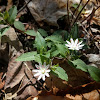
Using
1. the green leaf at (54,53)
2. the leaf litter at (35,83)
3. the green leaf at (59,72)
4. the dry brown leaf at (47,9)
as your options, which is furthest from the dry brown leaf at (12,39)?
the green leaf at (59,72)

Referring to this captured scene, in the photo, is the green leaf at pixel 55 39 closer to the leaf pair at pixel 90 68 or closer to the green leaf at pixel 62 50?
the green leaf at pixel 62 50

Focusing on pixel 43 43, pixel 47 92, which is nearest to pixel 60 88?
pixel 47 92

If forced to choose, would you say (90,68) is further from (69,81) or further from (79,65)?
(69,81)

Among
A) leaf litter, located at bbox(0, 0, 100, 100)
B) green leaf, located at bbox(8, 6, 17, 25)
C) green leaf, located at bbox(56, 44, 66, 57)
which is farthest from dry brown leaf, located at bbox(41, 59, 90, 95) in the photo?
green leaf, located at bbox(8, 6, 17, 25)

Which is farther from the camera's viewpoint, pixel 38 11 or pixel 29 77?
pixel 38 11

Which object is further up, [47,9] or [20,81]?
[47,9]

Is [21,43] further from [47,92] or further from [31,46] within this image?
[47,92]

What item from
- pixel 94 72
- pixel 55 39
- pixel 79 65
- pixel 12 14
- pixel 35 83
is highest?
pixel 12 14

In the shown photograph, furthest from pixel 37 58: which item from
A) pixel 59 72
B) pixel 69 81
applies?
pixel 69 81

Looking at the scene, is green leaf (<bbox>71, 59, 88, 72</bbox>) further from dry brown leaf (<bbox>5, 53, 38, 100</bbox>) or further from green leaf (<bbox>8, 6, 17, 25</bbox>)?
green leaf (<bbox>8, 6, 17, 25</bbox>)
